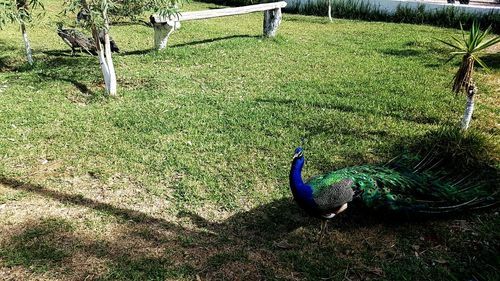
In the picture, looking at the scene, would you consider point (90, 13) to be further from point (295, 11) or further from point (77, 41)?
point (295, 11)

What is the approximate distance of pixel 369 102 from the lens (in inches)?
290

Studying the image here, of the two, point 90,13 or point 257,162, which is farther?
point 90,13

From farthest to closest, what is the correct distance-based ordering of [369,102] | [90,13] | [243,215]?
[369,102] < [90,13] < [243,215]

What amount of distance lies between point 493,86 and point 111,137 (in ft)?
23.4

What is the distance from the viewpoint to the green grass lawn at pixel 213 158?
3947 mm

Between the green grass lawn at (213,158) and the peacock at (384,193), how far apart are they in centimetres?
32

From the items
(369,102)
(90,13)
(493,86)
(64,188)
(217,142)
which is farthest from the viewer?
(493,86)

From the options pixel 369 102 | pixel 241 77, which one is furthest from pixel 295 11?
pixel 369 102

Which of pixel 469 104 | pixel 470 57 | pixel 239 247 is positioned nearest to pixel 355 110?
pixel 469 104

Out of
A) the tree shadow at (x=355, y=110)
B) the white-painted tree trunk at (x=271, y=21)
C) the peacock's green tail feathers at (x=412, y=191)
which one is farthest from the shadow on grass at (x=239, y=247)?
the white-painted tree trunk at (x=271, y=21)

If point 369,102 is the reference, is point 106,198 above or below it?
below

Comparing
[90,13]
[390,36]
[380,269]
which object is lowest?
[380,269]

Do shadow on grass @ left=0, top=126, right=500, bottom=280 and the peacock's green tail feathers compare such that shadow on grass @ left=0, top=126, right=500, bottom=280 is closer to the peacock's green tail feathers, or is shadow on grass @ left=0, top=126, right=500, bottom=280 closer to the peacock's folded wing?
the peacock's green tail feathers

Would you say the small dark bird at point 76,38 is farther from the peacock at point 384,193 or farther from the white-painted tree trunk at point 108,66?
the peacock at point 384,193
